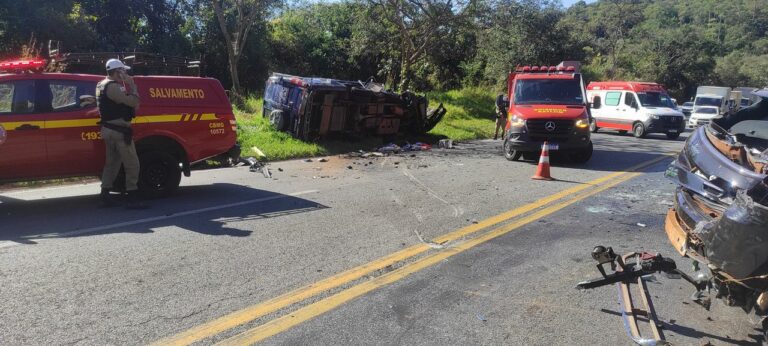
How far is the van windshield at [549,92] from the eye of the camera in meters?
13.5

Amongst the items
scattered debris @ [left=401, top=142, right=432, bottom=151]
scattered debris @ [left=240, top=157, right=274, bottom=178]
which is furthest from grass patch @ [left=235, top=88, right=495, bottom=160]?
scattered debris @ [left=401, top=142, right=432, bottom=151]

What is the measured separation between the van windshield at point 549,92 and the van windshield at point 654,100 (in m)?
10.4

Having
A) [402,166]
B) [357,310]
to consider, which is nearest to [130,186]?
[357,310]

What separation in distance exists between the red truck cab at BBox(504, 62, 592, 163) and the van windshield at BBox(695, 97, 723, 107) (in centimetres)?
2346

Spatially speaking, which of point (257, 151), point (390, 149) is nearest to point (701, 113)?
point (390, 149)

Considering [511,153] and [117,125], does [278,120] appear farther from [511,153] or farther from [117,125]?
[117,125]

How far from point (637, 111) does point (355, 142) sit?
12648 millimetres

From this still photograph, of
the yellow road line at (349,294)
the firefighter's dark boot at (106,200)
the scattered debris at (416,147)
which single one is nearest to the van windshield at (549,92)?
the scattered debris at (416,147)

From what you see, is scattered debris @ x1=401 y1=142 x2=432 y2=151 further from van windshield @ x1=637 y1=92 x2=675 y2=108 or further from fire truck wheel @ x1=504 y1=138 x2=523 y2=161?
van windshield @ x1=637 y1=92 x2=675 y2=108

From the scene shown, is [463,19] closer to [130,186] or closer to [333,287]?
[130,186]

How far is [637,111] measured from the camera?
73.1ft

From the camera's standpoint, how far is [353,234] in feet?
20.9

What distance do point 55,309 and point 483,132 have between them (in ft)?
59.8

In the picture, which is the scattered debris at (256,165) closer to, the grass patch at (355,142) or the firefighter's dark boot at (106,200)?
the grass patch at (355,142)
